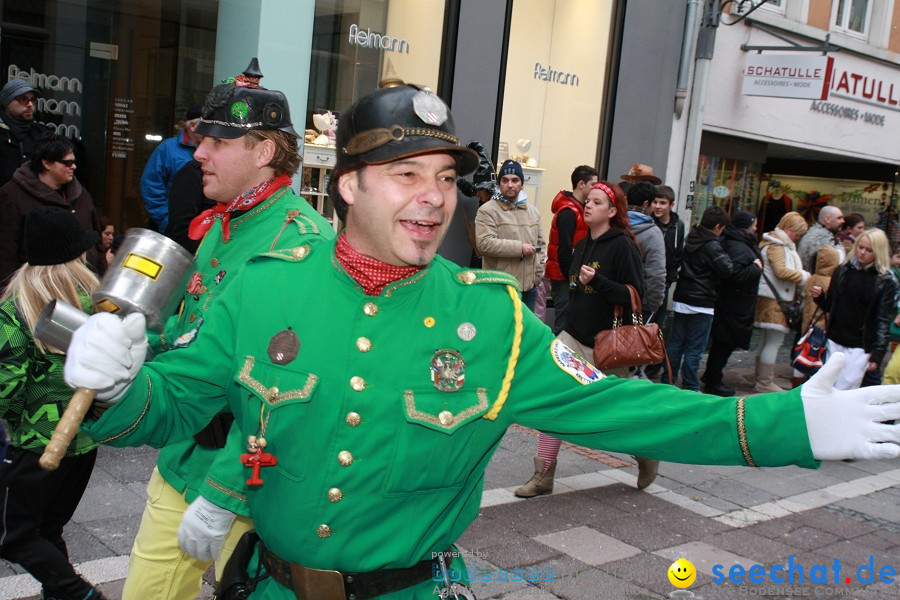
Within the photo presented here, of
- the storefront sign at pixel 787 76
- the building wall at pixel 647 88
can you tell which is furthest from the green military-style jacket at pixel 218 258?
the storefront sign at pixel 787 76

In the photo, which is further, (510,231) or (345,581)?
(510,231)

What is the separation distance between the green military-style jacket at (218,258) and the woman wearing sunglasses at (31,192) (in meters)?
3.00

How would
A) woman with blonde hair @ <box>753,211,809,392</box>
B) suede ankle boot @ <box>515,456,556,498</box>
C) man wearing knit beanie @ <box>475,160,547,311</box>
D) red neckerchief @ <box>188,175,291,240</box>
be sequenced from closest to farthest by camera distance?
red neckerchief @ <box>188,175,291,240</box>, suede ankle boot @ <box>515,456,556,498</box>, man wearing knit beanie @ <box>475,160,547,311</box>, woman with blonde hair @ <box>753,211,809,392</box>

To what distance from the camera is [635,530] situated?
5867 millimetres

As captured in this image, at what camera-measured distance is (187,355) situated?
7.63 ft

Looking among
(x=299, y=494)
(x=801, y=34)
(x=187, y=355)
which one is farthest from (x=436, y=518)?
(x=801, y=34)

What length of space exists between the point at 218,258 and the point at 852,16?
49.5 ft

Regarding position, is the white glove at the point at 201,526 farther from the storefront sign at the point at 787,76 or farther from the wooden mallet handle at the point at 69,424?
the storefront sign at the point at 787,76

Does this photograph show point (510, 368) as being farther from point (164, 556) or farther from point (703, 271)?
point (703, 271)

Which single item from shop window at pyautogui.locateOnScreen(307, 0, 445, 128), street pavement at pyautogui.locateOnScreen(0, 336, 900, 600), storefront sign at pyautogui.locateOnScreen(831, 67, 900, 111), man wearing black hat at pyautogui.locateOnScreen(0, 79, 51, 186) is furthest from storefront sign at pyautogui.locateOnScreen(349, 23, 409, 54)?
storefront sign at pyautogui.locateOnScreen(831, 67, 900, 111)

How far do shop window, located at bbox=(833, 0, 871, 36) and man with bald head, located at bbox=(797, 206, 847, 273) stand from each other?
5.03 meters

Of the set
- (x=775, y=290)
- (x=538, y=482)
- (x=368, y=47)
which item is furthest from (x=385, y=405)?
(x=775, y=290)

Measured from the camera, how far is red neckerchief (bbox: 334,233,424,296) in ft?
7.72

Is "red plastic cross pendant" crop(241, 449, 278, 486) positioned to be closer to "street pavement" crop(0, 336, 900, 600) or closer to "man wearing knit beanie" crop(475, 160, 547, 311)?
"street pavement" crop(0, 336, 900, 600)
